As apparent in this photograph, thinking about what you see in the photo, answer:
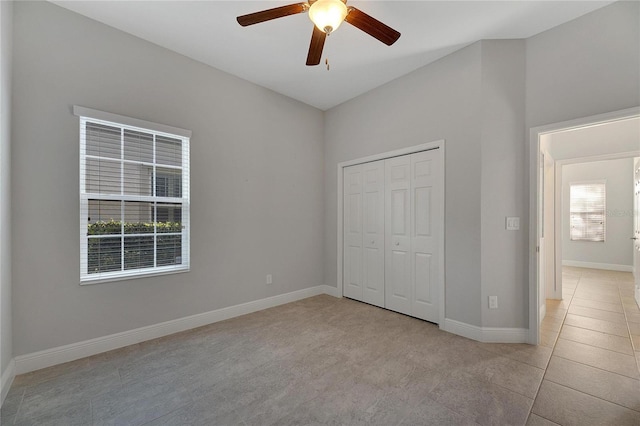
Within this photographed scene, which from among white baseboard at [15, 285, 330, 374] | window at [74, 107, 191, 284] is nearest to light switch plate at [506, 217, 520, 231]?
white baseboard at [15, 285, 330, 374]

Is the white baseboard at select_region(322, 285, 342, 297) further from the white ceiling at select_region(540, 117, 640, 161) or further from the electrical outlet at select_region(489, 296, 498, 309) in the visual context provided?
the white ceiling at select_region(540, 117, 640, 161)

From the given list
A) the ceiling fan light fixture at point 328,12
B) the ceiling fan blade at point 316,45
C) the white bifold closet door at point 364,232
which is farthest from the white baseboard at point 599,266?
the ceiling fan light fixture at point 328,12

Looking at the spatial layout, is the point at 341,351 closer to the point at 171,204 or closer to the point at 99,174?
the point at 171,204

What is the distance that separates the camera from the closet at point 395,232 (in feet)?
10.7

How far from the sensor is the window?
2.53m

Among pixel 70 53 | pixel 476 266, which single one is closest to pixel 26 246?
pixel 70 53

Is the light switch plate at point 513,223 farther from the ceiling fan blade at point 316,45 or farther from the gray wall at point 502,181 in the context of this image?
the ceiling fan blade at point 316,45

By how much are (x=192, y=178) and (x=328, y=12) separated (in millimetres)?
2267

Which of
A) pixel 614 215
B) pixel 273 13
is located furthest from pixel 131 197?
pixel 614 215

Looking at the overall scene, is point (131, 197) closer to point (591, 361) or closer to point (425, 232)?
point (425, 232)

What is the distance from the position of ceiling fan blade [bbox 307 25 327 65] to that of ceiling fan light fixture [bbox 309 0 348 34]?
4.3 inches

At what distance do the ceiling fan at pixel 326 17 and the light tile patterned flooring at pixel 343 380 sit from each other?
2522mm

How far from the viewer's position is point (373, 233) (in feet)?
12.9

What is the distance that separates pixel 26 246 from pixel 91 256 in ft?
1.42
